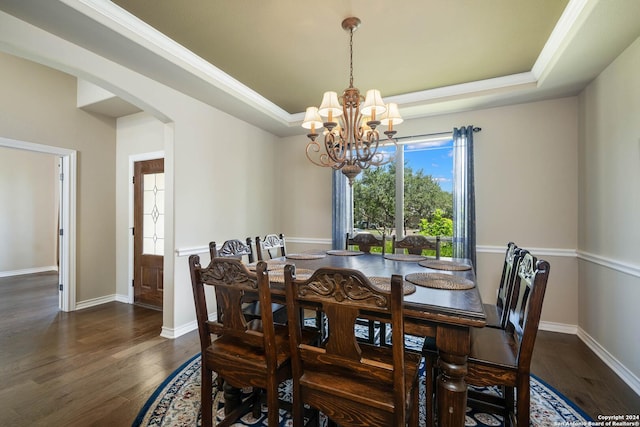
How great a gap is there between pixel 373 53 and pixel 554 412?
296 centimetres

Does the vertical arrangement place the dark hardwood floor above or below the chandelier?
below

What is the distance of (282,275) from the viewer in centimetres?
183

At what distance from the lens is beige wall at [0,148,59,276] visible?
229 inches

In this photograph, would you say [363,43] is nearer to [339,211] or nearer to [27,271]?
[339,211]

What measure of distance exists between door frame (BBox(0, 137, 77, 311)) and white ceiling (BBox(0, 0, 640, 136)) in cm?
219

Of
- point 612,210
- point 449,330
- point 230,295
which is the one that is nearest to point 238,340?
point 230,295

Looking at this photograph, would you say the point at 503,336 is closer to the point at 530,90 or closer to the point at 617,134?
the point at 617,134

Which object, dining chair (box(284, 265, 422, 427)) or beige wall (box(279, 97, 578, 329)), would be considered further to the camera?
beige wall (box(279, 97, 578, 329))

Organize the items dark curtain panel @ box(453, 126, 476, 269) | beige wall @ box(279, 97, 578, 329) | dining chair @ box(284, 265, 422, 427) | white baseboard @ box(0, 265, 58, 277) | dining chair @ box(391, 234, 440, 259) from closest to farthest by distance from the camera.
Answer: dining chair @ box(284, 265, 422, 427)
dining chair @ box(391, 234, 440, 259)
beige wall @ box(279, 97, 578, 329)
dark curtain panel @ box(453, 126, 476, 269)
white baseboard @ box(0, 265, 58, 277)

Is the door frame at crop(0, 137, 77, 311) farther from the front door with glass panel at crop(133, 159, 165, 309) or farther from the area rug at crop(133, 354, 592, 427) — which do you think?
the area rug at crop(133, 354, 592, 427)

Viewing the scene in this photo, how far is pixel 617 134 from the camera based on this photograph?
2.34 meters

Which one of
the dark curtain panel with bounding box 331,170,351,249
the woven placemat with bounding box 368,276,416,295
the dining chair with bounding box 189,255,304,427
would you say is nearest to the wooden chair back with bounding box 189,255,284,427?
the dining chair with bounding box 189,255,304,427

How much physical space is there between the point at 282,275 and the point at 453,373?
41.4 inches

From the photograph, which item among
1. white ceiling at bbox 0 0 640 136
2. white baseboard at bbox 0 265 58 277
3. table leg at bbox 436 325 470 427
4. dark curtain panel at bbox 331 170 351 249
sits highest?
white ceiling at bbox 0 0 640 136
